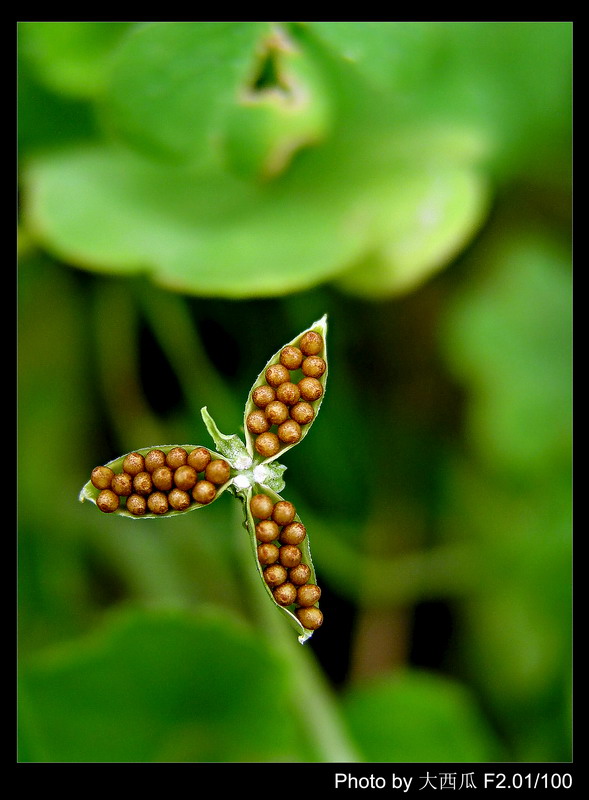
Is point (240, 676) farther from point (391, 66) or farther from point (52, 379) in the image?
point (391, 66)

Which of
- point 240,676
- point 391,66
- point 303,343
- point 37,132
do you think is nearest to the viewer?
point 303,343

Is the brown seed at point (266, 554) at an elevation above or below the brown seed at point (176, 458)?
below

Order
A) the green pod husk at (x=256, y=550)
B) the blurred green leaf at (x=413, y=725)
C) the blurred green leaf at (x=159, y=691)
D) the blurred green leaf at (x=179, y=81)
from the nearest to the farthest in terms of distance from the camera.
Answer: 1. the green pod husk at (x=256, y=550)
2. the blurred green leaf at (x=179, y=81)
3. the blurred green leaf at (x=159, y=691)
4. the blurred green leaf at (x=413, y=725)

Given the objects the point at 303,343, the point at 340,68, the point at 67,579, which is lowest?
the point at 67,579

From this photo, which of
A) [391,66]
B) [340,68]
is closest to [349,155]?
[340,68]

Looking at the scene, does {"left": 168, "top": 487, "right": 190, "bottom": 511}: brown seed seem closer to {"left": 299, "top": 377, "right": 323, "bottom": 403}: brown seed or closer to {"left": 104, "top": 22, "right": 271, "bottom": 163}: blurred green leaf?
{"left": 299, "top": 377, "right": 323, "bottom": 403}: brown seed

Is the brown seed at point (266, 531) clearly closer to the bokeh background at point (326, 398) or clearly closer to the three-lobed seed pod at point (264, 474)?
the three-lobed seed pod at point (264, 474)

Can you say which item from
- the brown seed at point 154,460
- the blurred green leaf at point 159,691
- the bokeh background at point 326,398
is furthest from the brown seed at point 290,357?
the blurred green leaf at point 159,691
